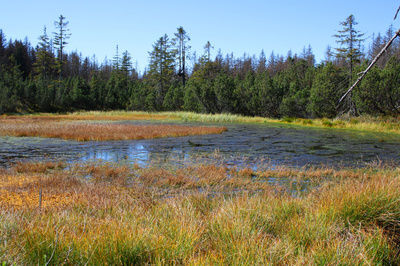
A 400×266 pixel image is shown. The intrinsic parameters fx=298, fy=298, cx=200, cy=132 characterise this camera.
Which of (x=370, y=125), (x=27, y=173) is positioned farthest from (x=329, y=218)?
(x=370, y=125)

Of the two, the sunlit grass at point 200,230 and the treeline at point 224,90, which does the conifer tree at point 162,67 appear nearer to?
the treeline at point 224,90

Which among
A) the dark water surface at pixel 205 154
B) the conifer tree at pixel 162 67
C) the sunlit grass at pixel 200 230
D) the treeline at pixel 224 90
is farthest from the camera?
the conifer tree at pixel 162 67

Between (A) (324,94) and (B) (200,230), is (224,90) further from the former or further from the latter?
(B) (200,230)

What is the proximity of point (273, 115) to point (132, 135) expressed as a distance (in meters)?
25.8

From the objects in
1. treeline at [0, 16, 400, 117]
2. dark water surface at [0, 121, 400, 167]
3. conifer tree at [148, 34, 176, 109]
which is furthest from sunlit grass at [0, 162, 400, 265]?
conifer tree at [148, 34, 176, 109]

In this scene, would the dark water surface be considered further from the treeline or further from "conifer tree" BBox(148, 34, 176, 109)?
"conifer tree" BBox(148, 34, 176, 109)

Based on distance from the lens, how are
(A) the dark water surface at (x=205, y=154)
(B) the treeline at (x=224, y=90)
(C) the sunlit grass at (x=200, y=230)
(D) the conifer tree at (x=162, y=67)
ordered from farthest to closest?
1. (D) the conifer tree at (x=162, y=67)
2. (B) the treeline at (x=224, y=90)
3. (A) the dark water surface at (x=205, y=154)
4. (C) the sunlit grass at (x=200, y=230)

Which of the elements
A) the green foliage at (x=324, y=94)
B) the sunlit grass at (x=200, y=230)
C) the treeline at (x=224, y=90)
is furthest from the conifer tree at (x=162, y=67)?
the sunlit grass at (x=200, y=230)

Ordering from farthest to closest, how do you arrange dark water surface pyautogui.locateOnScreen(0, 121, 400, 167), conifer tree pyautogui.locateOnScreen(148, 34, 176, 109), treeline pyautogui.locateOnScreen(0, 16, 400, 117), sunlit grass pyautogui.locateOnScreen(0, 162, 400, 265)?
1. conifer tree pyautogui.locateOnScreen(148, 34, 176, 109)
2. treeline pyautogui.locateOnScreen(0, 16, 400, 117)
3. dark water surface pyautogui.locateOnScreen(0, 121, 400, 167)
4. sunlit grass pyautogui.locateOnScreen(0, 162, 400, 265)

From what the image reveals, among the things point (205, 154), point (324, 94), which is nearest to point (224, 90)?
point (324, 94)

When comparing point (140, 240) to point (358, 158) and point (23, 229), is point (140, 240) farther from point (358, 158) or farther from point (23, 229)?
point (358, 158)

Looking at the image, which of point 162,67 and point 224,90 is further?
point 162,67

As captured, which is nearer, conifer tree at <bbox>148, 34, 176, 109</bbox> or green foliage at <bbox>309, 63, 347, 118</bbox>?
green foliage at <bbox>309, 63, 347, 118</bbox>

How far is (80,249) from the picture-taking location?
2.45m
